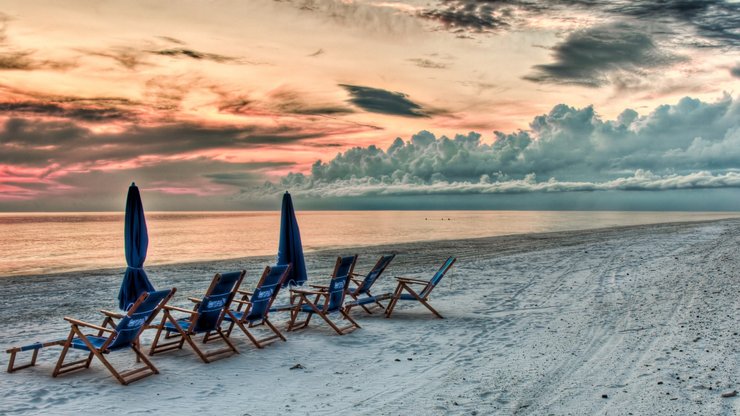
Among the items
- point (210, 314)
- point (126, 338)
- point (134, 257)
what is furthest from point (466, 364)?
point (134, 257)

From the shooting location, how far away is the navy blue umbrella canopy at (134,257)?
7.28 metres

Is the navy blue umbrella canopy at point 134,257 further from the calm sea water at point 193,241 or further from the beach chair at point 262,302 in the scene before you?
the calm sea water at point 193,241

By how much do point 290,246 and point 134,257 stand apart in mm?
2568

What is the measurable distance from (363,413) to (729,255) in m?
16.5

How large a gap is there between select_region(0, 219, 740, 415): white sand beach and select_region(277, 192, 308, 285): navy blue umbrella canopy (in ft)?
2.51

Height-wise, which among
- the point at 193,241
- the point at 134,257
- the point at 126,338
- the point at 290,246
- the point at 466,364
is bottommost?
the point at 193,241

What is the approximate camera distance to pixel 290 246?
916cm

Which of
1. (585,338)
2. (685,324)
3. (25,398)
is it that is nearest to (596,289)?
(685,324)

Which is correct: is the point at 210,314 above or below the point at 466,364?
above

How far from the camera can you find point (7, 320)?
32.4 feet

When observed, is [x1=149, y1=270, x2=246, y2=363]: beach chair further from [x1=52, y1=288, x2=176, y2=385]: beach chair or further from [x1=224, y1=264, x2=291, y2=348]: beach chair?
[x1=52, y1=288, x2=176, y2=385]: beach chair

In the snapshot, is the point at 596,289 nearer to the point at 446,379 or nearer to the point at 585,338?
the point at 585,338

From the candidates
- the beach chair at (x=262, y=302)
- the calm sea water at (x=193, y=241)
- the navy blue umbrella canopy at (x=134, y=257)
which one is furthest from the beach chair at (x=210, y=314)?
the calm sea water at (x=193, y=241)

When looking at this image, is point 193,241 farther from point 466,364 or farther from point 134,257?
point 466,364
